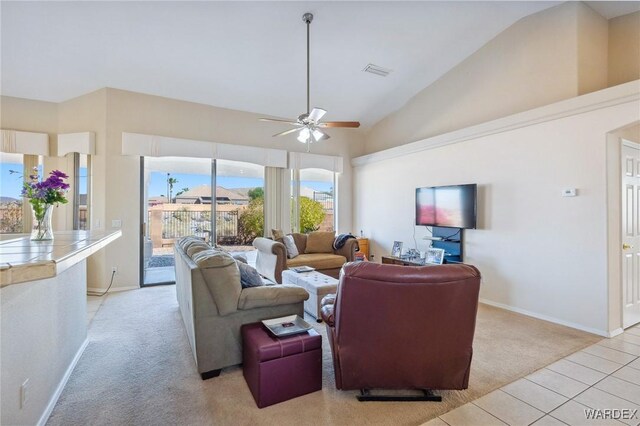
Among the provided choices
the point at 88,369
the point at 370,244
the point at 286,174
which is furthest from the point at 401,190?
the point at 88,369

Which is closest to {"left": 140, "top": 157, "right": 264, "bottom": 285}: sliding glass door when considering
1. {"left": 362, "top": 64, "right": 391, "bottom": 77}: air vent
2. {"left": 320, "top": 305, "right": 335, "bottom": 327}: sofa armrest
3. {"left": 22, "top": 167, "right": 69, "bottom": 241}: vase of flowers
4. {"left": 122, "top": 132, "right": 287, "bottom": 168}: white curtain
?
{"left": 122, "top": 132, "right": 287, "bottom": 168}: white curtain

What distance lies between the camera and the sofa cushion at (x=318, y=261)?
4961 mm

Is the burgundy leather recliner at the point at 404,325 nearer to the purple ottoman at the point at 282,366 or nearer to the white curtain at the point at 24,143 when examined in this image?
the purple ottoman at the point at 282,366

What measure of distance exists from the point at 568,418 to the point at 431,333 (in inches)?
41.0

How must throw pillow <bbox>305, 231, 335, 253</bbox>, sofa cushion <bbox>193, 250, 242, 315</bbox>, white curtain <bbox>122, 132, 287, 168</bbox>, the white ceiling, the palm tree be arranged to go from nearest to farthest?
sofa cushion <bbox>193, 250, 242, 315</bbox>
the white ceiling
white curtain <bbox>122, 132, 287, 168</bbox>
the palm tree
throw pillow <bbox>305, 231, 335, 253</bbox>

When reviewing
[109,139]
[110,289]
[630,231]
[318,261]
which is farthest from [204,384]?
[630,231]

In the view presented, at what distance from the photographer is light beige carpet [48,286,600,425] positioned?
6.40 feet

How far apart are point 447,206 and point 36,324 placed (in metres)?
4.83

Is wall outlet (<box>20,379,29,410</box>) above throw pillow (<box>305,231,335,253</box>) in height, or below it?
below

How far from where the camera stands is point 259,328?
2354 mm

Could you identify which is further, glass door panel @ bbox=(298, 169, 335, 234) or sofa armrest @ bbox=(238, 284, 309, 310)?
glass door panel @ bbox=(298, 169, 335, 234)

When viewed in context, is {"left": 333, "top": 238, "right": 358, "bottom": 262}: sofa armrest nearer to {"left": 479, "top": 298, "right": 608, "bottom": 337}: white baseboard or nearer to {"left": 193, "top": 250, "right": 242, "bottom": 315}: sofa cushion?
{"left": 479, "top": 298, "right": 608, "bottom": 337}: white baseboard

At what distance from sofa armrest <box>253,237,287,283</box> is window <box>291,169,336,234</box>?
4.75ft

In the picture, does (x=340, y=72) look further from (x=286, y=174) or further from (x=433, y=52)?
(x=286, y=174)
